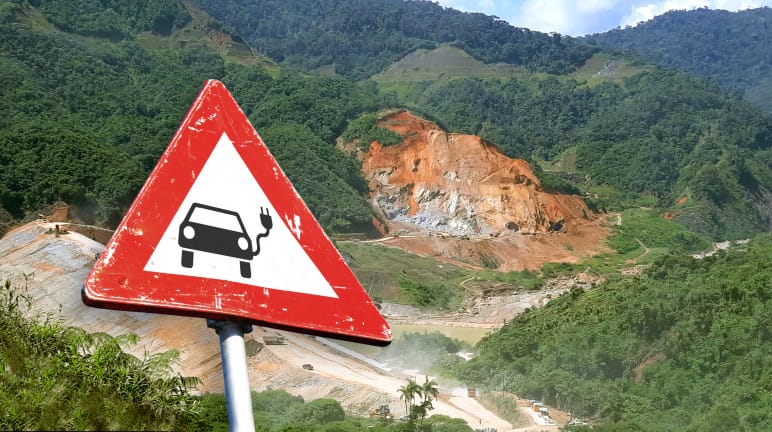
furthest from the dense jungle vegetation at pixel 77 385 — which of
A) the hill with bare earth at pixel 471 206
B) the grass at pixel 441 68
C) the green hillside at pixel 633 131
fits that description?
the grass at pixel 441 68

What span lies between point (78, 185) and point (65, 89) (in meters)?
25.8

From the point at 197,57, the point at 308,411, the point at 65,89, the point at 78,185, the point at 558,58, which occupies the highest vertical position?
the point at 558,58

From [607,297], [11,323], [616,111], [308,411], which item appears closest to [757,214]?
[616,111]

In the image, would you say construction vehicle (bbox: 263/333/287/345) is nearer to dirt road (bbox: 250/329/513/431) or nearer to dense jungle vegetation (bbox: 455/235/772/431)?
dirt road (bbox: 250/329/513/431)

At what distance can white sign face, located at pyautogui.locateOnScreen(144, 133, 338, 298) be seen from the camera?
2.30 meters

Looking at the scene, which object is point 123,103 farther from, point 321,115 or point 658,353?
point 658,353

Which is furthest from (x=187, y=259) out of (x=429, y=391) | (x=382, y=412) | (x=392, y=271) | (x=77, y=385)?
(x=392, y=271)

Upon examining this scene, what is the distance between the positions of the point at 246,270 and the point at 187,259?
18 centimetres

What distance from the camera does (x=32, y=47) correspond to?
200 feet

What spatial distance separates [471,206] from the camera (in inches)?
2127

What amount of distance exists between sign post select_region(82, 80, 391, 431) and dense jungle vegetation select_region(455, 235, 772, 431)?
1821cm

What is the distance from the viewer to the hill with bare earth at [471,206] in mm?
49594

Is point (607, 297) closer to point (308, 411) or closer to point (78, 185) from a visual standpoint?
point (308, 411)

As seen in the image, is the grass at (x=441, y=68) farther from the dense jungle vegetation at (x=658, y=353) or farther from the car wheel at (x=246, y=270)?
the car wheel at (x=246, y=270)
